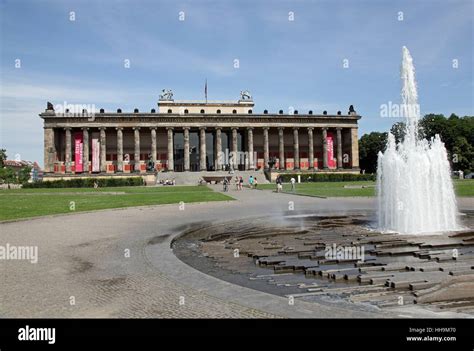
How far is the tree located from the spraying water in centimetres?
9907

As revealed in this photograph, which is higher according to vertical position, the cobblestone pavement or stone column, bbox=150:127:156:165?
stone column, bbox=150:127:156:165

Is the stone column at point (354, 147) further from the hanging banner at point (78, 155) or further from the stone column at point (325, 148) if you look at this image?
→ the hanging banner at point (78, 155)

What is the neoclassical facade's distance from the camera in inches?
3378

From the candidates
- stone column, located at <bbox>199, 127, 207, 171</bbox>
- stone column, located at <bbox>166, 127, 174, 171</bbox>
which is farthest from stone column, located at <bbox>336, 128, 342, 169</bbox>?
stone column, located at <bbox>166, 127, 174, 171</bbox>

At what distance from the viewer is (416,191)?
16484 millimetres

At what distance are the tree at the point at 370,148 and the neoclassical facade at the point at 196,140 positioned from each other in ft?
63.3

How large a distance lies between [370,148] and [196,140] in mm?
52754

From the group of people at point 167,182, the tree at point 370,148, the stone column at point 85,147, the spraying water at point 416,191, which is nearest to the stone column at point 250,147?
the group of people at point 167,182

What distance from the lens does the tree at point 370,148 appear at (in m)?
113

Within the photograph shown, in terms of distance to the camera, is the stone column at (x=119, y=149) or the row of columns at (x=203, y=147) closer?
the row of columns at (x=203, y=147)

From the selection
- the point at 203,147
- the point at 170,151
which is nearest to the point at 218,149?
the point at 203,147

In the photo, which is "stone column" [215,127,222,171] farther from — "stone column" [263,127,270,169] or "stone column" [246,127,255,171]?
"stone column" [263,127,270,169]

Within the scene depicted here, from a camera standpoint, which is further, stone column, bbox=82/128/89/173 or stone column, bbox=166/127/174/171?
stone column, bbox=166/127/174/171
